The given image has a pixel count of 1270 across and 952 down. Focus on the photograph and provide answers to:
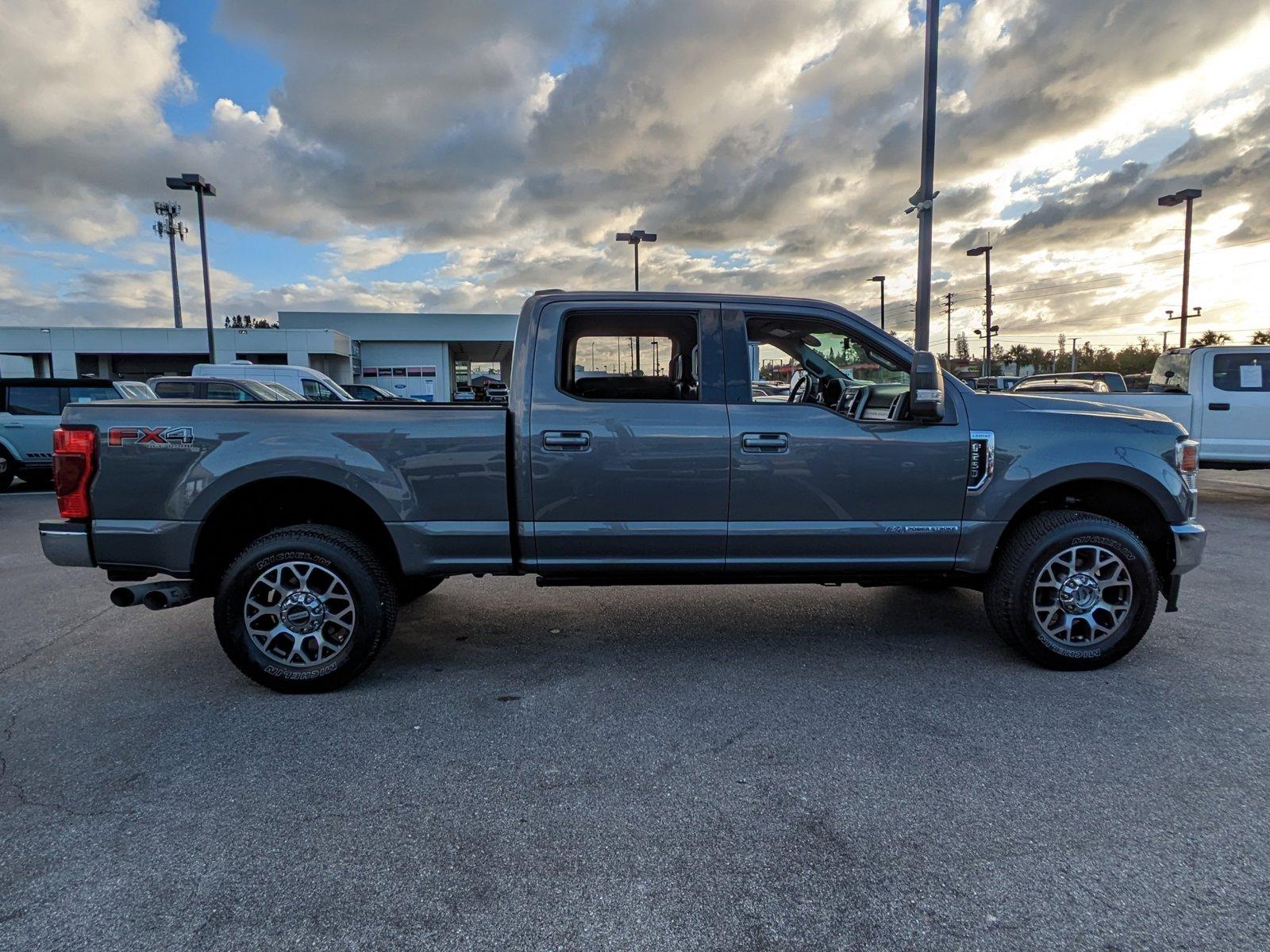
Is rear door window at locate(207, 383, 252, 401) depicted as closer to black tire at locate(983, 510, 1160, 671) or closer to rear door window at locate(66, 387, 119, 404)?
Answer: rear door window at locate(66, 387, 119, 404)

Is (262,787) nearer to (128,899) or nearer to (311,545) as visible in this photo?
Answer: (128,899)

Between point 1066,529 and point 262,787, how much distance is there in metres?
4.05

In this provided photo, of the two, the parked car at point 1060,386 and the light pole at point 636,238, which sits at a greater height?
the light pole at point 636,238

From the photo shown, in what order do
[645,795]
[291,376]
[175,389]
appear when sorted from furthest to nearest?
[291,376], [175,389], [645,795]

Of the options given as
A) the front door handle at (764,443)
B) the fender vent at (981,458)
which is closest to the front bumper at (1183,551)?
the fender vent at (981,458)

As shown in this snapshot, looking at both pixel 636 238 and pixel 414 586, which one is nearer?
pixel 414 586

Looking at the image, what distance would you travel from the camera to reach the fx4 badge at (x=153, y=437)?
348 centimetres

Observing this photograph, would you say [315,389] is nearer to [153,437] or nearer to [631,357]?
[153,437]

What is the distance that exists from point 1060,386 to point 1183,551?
9827 millimetres

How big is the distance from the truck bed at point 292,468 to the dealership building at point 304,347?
34288 millimetres

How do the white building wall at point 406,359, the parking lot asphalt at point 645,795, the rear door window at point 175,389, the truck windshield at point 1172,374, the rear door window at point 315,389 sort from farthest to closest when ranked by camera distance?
the white building wall at point 406,359 < the rear door window at point 315,389 < the rear door window at point 175,389 < the truck windshield at point 1172,374 < the parking lot asphalt at point 645,795

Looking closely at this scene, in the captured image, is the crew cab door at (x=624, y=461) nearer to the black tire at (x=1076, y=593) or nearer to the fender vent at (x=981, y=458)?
the fender vent at (x=981, y=458)

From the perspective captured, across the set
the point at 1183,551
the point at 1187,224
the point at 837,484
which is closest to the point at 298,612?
the point at 837,484

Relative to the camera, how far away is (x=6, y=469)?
1132 cm
